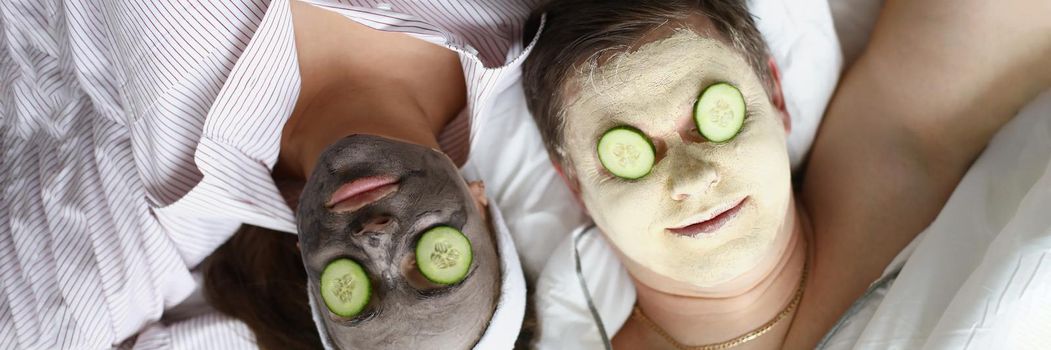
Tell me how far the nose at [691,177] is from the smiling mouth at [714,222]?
0.07m

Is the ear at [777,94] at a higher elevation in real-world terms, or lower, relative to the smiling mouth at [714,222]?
higher

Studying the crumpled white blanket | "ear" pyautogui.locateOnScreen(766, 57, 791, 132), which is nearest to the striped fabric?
"ear" pyautogui.locateOnScreen(766, 57, 791, 132)

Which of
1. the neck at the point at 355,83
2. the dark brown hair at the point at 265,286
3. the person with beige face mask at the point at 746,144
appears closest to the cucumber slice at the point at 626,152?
the person with beige face mask at the point at 746,144

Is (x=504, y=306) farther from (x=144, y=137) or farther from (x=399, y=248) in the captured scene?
(x=144, y=137)

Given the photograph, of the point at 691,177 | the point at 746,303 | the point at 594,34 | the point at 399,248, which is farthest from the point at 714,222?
the point at 399,248

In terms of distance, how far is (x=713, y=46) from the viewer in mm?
1364

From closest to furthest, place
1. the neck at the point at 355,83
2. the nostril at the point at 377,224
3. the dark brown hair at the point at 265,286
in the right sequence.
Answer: the nostril at the point at 377,224 < the neck at the point at 355,83 < the dark brown hair at the point at 265,286

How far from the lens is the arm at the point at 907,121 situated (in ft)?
4.58

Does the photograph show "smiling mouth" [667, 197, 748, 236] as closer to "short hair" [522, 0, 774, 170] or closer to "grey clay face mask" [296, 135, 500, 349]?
"short hair" [522, 0, 774, 170]

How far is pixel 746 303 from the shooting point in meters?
1.56

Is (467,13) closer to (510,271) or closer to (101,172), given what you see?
(510,271)

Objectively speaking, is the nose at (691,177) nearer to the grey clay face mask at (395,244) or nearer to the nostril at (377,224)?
the grey clay face mask at (395,244)

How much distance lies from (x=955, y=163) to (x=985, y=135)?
73mm

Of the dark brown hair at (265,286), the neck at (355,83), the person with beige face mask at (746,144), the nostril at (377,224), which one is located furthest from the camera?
the dark brown hair at (265,286)
